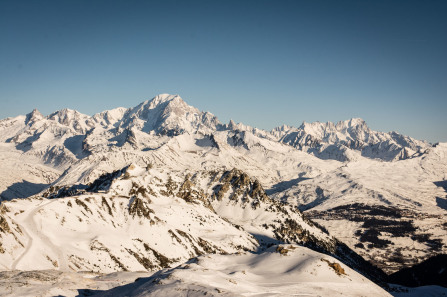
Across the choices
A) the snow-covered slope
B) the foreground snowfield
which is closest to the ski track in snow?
the foreground snowfield

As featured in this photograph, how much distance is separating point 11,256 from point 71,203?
5625 centimetres

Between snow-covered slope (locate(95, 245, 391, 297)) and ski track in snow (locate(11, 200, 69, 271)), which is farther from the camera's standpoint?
ski track in snow (locate(11, 200, 69, 271))

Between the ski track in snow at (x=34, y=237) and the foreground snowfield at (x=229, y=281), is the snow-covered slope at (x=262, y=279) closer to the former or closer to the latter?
the foreground snowfield at (x=229, y=281)

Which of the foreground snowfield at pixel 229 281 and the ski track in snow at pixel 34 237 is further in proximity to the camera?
the ski track in snow at pixel 34 237

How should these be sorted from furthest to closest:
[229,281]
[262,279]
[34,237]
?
[34,237], [262,279], [229,281]

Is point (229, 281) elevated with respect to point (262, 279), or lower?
elevated

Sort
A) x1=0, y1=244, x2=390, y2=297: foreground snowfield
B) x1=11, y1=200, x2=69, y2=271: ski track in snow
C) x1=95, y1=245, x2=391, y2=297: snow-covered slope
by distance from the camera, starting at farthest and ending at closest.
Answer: x1=11, y1=200, x2=69, y2=271: ski track in snow, x1=0, y1=244, x2=390, y2=297: foreground snowfield, x1=95, y1=245, x2=391, y2=297: snow-covered slope

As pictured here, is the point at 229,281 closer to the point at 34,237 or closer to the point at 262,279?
the point at 262,279

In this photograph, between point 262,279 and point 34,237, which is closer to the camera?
point 262,279

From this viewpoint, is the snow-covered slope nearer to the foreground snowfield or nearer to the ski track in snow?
the foreground snowfield

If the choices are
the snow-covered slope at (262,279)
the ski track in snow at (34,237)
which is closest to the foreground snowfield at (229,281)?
the snow-covered slope at (262,279)

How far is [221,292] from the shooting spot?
181 ft

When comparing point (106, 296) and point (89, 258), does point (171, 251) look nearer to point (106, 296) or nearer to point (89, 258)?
point (89, 258)

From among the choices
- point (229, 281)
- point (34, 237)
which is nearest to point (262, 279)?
point (229, 281)
